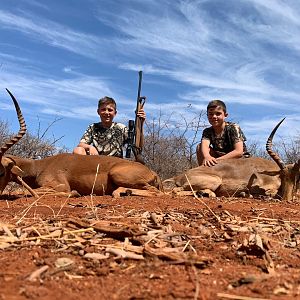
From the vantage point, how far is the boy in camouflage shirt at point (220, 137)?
973 centimetres

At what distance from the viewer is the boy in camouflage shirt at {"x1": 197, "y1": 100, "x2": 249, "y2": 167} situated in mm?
9727

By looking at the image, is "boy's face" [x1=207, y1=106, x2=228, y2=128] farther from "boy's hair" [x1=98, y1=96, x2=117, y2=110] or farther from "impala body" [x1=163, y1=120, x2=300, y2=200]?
"boy's hair" [x1=98, y1=96, x2=117, y2=110]

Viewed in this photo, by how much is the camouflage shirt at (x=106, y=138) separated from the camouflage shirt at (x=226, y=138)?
69.4 inches

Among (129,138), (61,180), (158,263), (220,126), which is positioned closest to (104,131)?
(129,138)

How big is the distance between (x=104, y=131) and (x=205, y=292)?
7.91m

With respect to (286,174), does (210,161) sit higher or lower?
higher

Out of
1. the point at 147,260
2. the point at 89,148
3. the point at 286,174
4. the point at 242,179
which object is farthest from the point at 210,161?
the point at 147,260

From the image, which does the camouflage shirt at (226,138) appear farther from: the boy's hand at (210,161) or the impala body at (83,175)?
the impala body at (83,175)

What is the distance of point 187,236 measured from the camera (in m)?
3.37

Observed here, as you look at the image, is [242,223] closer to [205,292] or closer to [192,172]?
[205,292]

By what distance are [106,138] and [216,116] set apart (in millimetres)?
2316

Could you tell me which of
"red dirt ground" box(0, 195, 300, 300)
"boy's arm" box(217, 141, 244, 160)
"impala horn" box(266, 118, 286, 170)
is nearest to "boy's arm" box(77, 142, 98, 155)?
"boy's arm" box(217, 141, 244, 160)

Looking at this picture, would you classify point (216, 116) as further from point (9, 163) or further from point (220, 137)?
point (9, 163)

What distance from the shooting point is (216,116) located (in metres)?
9.70
